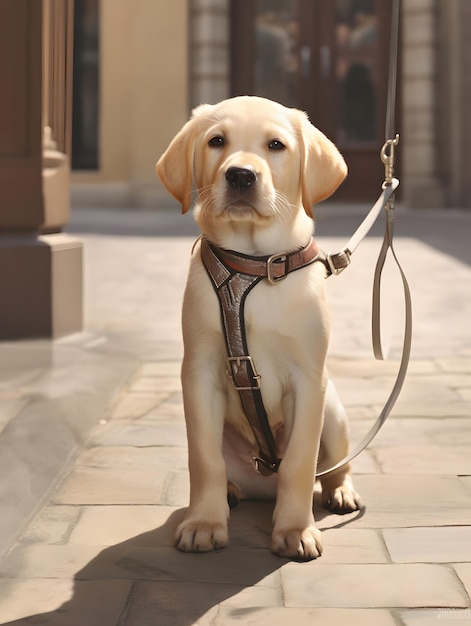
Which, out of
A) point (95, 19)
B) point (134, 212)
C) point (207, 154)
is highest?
point (95, 19)

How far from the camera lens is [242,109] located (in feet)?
8.33

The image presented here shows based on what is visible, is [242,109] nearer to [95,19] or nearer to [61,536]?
[61,536]

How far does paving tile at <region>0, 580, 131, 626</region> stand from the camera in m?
2.19

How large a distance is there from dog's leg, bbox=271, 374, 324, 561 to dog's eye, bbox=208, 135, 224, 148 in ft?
2.03

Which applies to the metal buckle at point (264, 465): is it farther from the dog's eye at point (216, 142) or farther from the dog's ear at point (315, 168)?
the dog's eye at point (216, 142)

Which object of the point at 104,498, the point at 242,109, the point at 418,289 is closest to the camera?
the point at 242,109

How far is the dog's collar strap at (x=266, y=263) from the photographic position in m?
2.59

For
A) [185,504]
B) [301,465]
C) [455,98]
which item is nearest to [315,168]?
[301,465]

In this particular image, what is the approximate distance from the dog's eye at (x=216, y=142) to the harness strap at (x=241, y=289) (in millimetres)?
267

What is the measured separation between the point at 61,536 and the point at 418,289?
480cm

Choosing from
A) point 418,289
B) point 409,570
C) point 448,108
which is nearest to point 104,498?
point 409,570

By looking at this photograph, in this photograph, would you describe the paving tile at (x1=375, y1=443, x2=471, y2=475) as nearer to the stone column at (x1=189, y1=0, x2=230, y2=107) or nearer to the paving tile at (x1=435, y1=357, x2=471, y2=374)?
the paving tile at (x1=435, y1=357, x2=471, y2=374)

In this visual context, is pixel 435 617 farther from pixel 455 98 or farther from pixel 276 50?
pixel 276 50

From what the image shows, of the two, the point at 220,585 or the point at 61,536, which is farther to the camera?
the point at 61,536
